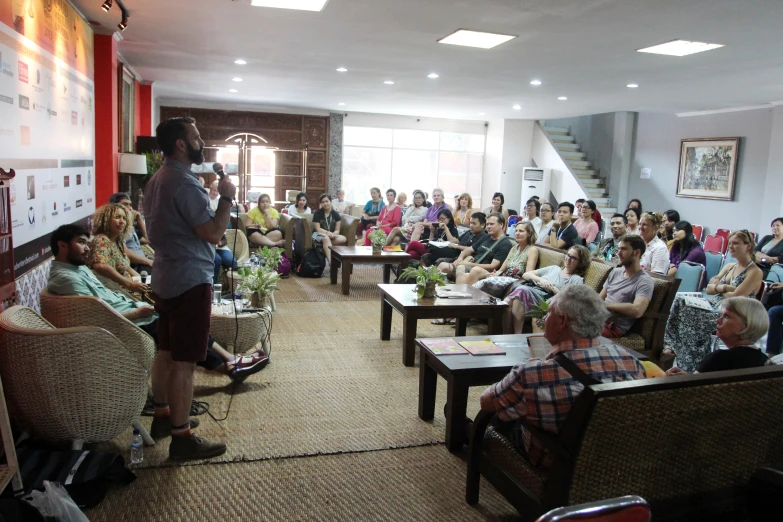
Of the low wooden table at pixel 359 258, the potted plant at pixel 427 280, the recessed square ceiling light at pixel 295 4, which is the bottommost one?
the low wooden table at pixel 359 258

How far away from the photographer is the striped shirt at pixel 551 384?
6.72ft

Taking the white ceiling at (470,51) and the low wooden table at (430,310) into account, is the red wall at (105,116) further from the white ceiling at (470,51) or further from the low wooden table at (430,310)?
the low wooden table at (430,310)

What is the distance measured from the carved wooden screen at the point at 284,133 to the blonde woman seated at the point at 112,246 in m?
9.03

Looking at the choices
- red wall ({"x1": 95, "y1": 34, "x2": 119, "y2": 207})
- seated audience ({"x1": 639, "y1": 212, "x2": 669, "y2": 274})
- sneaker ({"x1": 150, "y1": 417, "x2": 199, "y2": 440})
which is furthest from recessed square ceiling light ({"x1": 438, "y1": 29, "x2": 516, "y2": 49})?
sneaker ({"x1": 150, "y1": 417, "x2": 199, "y2": 440})

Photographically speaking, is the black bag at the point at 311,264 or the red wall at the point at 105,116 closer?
the red wall at the point at 105,116

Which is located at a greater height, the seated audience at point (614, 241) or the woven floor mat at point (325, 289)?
the seated audience at point (614, 241)

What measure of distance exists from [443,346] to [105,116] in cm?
494

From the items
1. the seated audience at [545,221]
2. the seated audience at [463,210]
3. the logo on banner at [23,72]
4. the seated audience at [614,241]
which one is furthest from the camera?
the seated audience at [463,210]

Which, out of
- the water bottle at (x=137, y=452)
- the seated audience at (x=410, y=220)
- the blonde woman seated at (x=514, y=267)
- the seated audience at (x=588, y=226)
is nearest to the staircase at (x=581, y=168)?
the seated audience at (x=410, y=220)

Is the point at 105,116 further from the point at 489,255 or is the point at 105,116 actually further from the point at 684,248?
the point at 684,248

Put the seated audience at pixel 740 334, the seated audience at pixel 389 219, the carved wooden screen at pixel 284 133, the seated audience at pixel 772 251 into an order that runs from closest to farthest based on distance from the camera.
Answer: the seated audience at pixel 740 334 < the seated audience at pixel 772 251 < the seated audience at pixel 389 219 < the carved wooden screen at pixel 284 133

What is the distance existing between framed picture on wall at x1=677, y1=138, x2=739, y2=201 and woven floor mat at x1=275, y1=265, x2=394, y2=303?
642 cm

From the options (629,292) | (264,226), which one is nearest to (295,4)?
(629,292)

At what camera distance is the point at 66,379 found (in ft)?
7.96
